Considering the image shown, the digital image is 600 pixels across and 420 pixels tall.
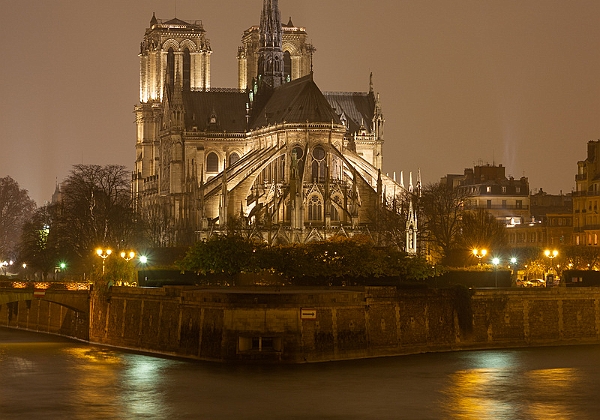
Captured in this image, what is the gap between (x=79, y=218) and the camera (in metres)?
107

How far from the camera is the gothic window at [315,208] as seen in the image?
122 m

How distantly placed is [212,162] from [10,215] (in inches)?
1215

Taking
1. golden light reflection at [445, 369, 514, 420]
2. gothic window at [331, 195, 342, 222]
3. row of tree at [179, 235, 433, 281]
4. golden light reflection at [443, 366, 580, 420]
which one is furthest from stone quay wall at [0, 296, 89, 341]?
gothic window at [331, 195, 342, 222]

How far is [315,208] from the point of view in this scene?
402 ft

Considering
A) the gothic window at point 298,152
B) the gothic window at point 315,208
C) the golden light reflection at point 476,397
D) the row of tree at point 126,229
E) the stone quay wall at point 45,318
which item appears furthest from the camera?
the gothic window at point 298,152

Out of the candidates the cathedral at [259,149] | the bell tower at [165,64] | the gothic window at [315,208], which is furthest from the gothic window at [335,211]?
the bell tower at [165,64]

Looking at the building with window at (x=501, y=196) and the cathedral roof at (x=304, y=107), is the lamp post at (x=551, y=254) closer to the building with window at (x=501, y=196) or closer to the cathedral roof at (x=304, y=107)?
the cathedral roof at (x=304, y=107)

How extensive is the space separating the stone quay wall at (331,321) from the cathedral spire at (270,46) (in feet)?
209

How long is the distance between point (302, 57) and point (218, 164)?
18.3 metres

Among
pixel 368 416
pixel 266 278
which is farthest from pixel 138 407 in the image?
pixel 266 278

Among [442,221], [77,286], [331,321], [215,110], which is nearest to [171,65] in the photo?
[215,110]

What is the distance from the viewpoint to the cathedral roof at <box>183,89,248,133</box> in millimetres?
139375

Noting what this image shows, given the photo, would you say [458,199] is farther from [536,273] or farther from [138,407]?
[138,407]

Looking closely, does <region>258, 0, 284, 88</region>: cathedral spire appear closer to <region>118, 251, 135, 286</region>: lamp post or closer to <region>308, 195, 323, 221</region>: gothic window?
<region>308, 195, 323, 221</region>: gothic window
